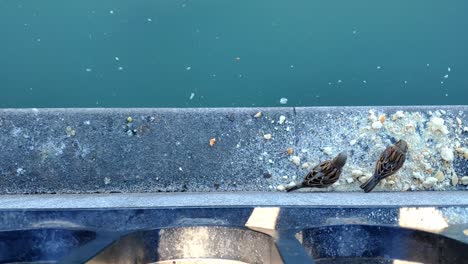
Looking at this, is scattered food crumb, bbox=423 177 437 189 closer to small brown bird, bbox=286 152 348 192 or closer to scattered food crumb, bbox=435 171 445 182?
scattered food crumb, bbox=435 171 445 182

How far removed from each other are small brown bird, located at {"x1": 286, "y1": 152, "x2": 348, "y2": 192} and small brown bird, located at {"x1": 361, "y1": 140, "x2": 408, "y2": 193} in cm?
12

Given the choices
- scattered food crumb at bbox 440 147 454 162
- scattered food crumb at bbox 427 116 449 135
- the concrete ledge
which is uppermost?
scattered food crumb at bbox 427 116 449 135

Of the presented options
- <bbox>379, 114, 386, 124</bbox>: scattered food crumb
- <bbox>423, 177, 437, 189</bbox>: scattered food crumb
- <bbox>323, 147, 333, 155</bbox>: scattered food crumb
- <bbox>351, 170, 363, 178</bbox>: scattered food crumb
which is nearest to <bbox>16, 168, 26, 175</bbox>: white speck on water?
<bbox>323, 147, 333, 155</bbox>: scattered food crumb

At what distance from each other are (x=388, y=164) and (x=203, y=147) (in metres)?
0.69

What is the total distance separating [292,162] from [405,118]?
0.49 metres

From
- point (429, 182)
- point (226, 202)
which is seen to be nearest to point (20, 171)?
point (226, 202)

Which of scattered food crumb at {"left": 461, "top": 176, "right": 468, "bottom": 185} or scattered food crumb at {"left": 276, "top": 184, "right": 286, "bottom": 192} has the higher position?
scattered food crumb at {"left": 276, "top": 184, "right": 286, "bottom": 192}

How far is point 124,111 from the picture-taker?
1999mm

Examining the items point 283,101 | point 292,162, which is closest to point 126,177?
point 292,162

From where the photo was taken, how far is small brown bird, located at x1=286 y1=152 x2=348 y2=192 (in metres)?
1.86

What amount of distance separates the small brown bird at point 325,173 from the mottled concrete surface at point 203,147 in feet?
0.31

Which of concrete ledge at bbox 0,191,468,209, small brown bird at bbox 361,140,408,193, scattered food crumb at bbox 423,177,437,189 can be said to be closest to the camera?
concrete ledge at bbox 0,191,468,209

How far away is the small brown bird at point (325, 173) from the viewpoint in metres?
1.86

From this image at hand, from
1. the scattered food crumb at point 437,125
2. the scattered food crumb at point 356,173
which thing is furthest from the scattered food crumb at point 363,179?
the scattered food crumb at point 437,125
